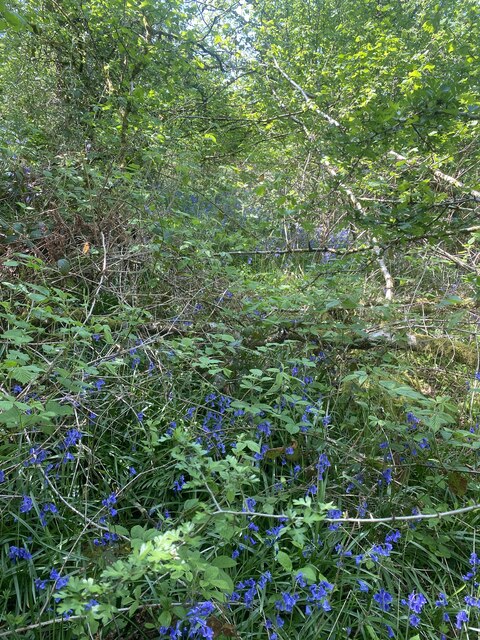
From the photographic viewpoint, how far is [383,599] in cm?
140

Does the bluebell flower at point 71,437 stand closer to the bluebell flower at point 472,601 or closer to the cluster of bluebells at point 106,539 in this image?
the cluster of bluebells at point 106,539

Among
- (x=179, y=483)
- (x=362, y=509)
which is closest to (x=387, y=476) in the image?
(x=362, y=509)

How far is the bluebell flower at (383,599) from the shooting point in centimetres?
140

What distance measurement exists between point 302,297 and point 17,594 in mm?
1960

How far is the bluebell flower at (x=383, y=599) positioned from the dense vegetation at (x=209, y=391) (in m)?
0.01

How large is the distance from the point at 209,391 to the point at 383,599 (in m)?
1.14

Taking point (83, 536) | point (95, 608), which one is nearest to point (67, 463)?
point (83, 536)

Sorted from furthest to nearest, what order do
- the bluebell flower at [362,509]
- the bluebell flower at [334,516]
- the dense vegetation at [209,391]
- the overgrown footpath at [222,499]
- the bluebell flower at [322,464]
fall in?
the bluebell flower at [322,464] < the bluebell flower at [362,509] < the bluebell flower at [334,516] < the dense vegetation at [209,391] < the overgrown footpath at [222,499]

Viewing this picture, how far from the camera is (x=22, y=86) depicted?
Answer: 4492 millimetres

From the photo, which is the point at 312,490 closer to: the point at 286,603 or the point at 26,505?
the point at 286,603

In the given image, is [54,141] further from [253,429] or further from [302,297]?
[253,429]

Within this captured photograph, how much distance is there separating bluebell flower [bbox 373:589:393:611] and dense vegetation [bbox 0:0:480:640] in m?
0.01

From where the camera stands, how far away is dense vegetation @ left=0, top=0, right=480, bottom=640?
1.33 meters

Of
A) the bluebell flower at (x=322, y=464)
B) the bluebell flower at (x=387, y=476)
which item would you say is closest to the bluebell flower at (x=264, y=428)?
the bluebell flower at (x=322, y=464)
